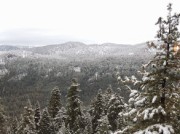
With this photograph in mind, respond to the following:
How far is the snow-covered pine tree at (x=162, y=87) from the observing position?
499 inches

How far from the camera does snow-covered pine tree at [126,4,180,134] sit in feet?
41.6

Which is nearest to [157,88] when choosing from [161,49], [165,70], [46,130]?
[165,70]

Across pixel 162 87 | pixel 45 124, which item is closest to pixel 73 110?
pixel 45 124

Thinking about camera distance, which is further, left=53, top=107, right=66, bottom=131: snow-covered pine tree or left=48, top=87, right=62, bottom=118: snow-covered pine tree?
left=48, top=87, right=62, bottom=118: snow-covered pine tree

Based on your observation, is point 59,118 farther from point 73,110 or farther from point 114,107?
point 114,107

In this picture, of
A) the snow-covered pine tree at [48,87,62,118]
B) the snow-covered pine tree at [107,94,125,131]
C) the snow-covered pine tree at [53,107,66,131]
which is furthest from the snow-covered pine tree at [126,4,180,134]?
the snow-covered pine tree at [48,87,62,118]

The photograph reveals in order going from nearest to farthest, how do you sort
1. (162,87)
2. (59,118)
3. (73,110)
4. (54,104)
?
(162,87)
(73,110)
(59,118)
(54,104)

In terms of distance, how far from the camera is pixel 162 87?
13078 mm

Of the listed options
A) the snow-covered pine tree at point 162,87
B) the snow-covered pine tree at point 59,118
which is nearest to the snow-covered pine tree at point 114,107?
the snow-covered pine tree at point 59,118

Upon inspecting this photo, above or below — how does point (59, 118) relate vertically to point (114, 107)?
below

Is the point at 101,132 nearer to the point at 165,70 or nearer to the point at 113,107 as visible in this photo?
the point at 113,107

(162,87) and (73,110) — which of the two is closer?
(162,87)

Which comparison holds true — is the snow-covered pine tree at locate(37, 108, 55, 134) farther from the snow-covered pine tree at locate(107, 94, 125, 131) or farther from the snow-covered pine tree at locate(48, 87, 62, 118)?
the snow-covered pine tree at locate(107, 94, 125, 131)

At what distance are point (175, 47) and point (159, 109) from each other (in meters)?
2.56
